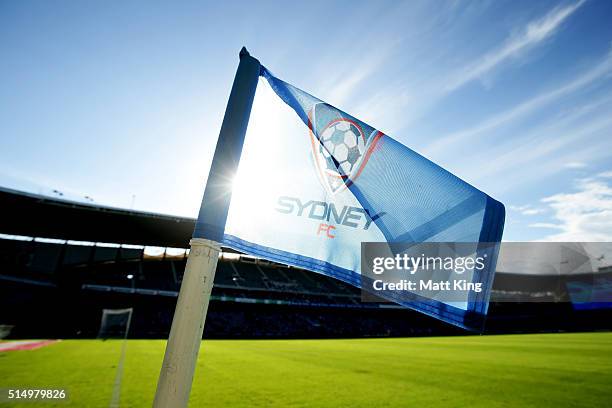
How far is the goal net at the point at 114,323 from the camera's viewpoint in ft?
94.6

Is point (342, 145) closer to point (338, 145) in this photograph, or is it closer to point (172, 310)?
point (338, 145)

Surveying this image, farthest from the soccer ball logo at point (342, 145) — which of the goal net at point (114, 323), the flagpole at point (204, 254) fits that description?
Answer: the goal net at point (114, 323)

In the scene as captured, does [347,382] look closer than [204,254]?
No

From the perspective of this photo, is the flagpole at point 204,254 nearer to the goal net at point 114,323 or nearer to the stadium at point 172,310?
the stadium at point 172,310

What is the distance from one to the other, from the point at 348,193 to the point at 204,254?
1493 millimetres

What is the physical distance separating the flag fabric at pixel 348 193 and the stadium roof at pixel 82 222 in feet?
88.5

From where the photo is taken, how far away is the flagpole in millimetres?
1656

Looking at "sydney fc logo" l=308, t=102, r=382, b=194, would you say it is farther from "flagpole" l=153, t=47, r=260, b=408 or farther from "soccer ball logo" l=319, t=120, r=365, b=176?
"flagpole" l=153, t=47, r=260, b=408

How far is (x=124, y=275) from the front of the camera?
116 ft

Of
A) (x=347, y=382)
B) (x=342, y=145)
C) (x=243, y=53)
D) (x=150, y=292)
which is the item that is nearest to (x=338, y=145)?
(x=342, y=145)

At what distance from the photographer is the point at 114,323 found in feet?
102

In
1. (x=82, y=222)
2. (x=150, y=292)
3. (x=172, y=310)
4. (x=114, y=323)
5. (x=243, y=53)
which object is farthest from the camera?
(x=172, y=310)

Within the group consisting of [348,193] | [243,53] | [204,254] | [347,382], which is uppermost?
[243,53]

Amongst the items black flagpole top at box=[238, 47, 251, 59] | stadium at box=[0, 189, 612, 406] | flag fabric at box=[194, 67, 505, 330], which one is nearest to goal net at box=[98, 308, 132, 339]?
stadium at box=[0, 189, 612, 406]
